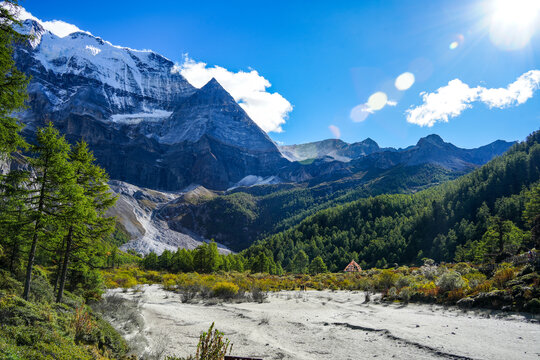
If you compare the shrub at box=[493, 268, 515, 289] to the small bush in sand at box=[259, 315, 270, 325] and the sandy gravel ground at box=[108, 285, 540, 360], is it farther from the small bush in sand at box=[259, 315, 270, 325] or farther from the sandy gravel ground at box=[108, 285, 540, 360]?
the small bush in sand at box=[259, 315, 270, 325]

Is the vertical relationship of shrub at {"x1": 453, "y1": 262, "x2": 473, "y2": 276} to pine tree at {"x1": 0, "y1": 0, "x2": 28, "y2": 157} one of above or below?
below

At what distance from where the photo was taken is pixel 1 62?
29.5 feet

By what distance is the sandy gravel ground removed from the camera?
28.3 ft

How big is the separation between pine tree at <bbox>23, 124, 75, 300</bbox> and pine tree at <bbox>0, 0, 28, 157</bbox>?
2526 mm

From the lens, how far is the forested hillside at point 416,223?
83.6m

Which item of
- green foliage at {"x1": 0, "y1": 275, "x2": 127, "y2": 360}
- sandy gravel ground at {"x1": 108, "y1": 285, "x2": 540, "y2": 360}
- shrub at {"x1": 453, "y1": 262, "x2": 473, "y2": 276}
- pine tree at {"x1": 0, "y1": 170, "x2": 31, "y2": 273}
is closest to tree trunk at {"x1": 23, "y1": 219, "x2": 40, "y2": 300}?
pine tree at {"x1": 0, "y1": 170, "x2": 31, "y2": 273}

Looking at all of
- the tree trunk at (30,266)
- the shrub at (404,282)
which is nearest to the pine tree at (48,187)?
the tree trunk at (30,266)

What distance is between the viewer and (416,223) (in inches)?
3910

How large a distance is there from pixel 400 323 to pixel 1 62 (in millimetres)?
18295

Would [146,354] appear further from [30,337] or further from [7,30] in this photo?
[7,30]

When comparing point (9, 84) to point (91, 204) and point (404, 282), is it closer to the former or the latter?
point (91, 204)

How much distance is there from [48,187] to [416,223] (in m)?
109

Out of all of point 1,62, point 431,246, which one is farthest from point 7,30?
point 431,246

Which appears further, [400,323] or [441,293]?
[441,293]
